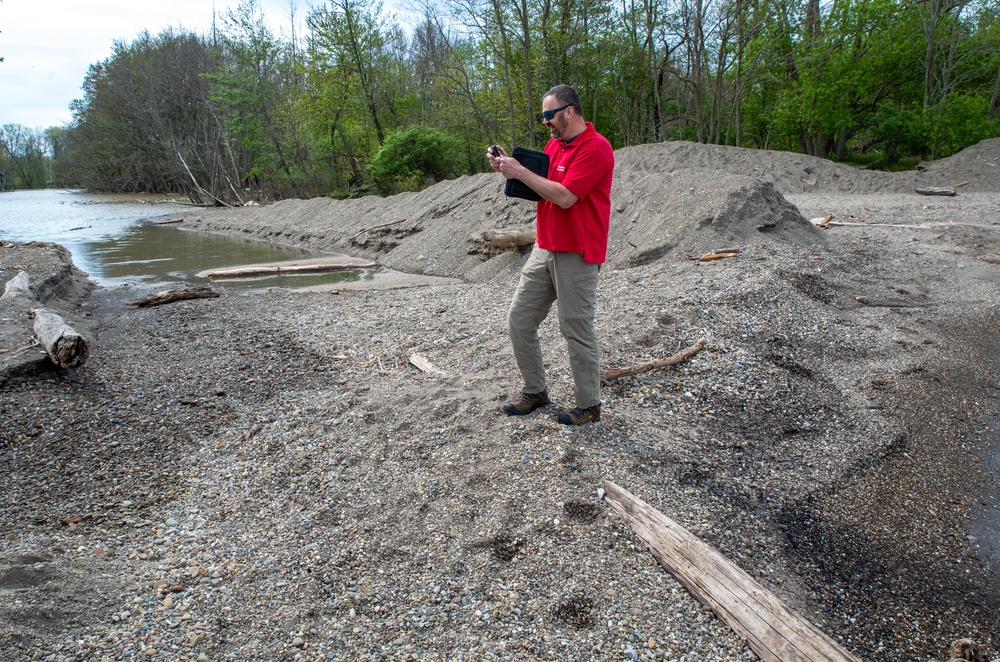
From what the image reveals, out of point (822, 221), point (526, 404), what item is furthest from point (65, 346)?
point (822, 221)

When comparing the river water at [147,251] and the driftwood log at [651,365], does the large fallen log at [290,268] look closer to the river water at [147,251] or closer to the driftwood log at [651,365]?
the river water at [147,251]

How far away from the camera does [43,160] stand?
8581cm

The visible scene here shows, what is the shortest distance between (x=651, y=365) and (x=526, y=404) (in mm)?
1411

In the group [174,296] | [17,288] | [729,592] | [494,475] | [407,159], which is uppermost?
[407,159]

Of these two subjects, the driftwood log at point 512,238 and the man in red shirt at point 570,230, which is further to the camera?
the driftwood log at point 512,238

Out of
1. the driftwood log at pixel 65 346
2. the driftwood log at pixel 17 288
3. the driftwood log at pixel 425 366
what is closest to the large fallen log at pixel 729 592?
the driftwood log at pixel 425 366

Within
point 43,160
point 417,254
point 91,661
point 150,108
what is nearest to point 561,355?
point 91,661

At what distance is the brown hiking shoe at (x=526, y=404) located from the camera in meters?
4.20

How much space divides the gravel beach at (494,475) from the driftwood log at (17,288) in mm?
618

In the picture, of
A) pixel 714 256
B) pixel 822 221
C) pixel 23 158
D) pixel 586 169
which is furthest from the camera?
pixel 23 158

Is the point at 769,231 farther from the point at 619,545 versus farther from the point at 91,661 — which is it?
the point at 91,661

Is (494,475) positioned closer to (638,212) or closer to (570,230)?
(570,230)

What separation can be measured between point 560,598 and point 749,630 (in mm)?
788

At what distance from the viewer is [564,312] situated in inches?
147
